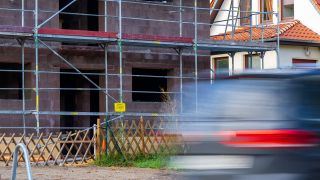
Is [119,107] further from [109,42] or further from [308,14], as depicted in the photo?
[308,14]

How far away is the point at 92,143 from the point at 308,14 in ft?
47.0

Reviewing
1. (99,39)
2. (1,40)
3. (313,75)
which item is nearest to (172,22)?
(99,39)

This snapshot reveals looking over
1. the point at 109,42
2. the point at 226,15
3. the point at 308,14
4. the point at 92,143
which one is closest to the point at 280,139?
the point at 92,143

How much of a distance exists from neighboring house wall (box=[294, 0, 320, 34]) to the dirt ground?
48.4 feet

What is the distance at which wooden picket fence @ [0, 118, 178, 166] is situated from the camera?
69.8 feet

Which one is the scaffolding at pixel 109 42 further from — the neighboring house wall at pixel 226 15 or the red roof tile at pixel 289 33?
the neighboring house wall at pixel 226 15

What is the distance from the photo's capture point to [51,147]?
70.8ft

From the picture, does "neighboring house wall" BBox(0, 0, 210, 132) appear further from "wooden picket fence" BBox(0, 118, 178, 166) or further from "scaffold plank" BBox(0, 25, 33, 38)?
"scaffold plank" BBox(0, 25, 33, 38)

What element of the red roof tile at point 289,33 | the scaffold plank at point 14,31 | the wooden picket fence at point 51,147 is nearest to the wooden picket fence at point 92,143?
the wooden picket fence at point 51,147

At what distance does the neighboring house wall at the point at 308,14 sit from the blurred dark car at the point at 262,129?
25.0 meters

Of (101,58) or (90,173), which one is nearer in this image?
(90,173)

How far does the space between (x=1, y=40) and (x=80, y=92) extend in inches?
152

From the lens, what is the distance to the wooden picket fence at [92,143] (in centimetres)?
2128

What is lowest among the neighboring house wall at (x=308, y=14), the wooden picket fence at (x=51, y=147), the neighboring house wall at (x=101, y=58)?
the wooden picket fence at (x=51, y=147)
